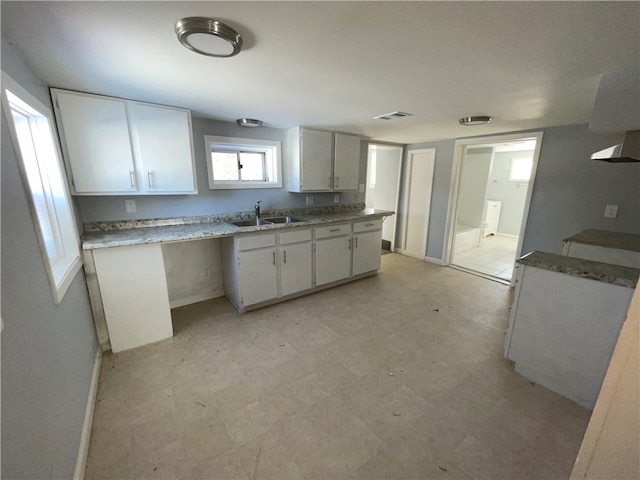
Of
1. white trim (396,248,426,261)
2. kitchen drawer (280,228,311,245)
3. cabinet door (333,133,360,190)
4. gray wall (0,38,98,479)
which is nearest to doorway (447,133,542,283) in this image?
white trim (396,248,426,261)

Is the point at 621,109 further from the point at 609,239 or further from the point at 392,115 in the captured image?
the point at 392,115

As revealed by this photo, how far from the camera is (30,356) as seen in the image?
96 centimetres

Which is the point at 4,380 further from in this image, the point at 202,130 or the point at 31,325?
the point at 202,130

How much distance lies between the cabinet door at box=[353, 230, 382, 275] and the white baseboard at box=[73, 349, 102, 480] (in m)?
2.75

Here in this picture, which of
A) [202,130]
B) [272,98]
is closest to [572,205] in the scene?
[272,98]

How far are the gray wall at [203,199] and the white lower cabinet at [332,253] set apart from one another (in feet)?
2.34

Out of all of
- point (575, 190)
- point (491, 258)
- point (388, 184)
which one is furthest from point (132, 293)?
point (491, 258)

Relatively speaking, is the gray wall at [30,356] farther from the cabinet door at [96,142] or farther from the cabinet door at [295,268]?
the cabinet door at [295,268]

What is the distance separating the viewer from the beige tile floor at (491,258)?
13.5ft

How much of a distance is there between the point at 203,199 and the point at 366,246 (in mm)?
2169

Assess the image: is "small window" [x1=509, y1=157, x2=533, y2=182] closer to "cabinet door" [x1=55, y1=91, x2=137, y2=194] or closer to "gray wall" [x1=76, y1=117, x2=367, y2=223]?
"gray wall" [x1=76, y1=117, x2=367, y2=223]

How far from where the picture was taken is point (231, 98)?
2.07m

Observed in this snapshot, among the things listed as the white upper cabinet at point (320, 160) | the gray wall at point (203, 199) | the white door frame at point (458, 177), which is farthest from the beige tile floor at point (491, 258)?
the gray wall at point (203, 199)

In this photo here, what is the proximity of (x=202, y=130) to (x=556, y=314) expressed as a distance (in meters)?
3.46
